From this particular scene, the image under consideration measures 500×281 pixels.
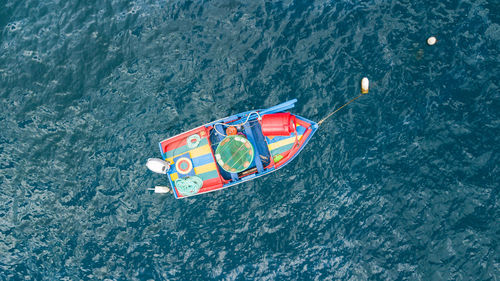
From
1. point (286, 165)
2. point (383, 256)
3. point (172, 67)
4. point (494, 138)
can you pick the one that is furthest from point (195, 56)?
point (494, 138)

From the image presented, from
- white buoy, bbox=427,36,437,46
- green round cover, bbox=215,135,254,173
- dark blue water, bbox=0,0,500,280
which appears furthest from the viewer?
dark blue water, bbox=0,0,500,280

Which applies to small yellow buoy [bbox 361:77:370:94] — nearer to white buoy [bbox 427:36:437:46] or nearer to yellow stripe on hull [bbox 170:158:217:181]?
white buoy [bbox 427:36:437:46]

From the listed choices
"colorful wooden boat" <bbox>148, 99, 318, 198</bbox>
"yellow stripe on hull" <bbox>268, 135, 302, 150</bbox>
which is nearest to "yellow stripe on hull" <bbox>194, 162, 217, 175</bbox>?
"colorful wooden boat" <bbox>148, 99, 318, 198</bbox>

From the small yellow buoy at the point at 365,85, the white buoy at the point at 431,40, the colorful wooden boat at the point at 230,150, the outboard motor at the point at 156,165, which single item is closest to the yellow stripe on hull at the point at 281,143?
the colorful wooden boat at the point at 230,150

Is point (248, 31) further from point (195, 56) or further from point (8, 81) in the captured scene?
point (8, 81)

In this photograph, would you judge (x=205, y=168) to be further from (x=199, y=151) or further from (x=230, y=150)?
(x=230, y=150)

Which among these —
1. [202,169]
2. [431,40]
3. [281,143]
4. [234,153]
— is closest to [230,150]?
[234,153]

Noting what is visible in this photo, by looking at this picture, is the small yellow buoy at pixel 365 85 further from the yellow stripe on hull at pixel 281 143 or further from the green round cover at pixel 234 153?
the green round cover at pixel 234 153
